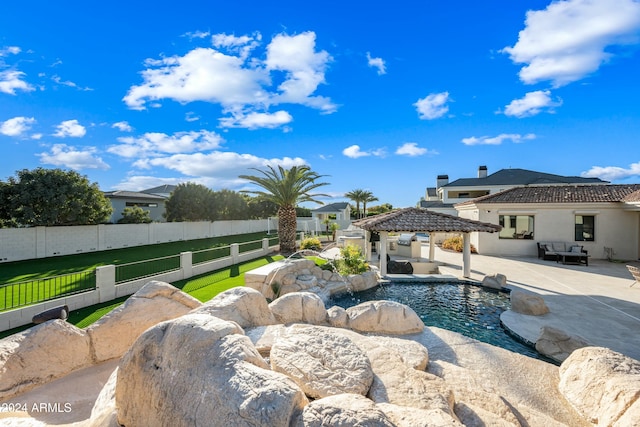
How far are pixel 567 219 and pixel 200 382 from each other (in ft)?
74.3

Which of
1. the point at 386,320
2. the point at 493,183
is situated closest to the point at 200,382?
the point at 386,320

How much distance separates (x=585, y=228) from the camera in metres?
18.4

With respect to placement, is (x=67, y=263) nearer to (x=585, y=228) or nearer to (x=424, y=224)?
(x=424, y=224)

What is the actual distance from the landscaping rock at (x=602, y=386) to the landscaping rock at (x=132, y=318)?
7262mm

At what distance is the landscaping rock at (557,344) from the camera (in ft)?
20.1

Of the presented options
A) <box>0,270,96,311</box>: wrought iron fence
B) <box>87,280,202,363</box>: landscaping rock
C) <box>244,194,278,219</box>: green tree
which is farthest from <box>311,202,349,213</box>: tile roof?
<box>87,280,202,363</box>: landscaping rock

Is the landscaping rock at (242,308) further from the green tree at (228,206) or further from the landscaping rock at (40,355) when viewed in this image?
the green tree at (228,206)

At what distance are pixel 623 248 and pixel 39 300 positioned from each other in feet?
92.4

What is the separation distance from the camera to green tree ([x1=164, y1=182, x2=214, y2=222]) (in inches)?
1230

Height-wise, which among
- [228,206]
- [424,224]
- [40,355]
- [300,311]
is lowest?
[40,355]

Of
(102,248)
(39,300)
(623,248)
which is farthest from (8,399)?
(623,248)

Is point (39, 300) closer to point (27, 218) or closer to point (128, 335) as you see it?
point (128, 335)

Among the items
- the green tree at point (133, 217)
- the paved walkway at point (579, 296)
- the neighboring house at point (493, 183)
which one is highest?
Result: the neighboring house at point (493, 183)

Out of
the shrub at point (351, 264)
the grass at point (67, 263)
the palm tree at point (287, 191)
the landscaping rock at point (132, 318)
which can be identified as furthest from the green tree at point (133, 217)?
the landscaping rock at point (132, 318)
